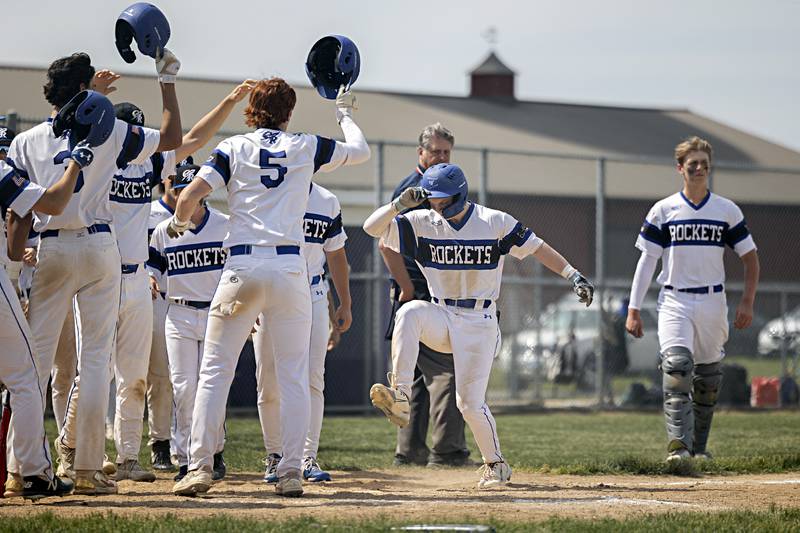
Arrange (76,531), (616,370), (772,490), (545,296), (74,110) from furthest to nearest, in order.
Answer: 1. (545,296)
2. (616,370)
3. (772,490)
4. (74,110)
5. (76,531)

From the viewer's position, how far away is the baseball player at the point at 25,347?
6.59m

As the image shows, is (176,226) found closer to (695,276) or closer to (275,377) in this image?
(275,377)

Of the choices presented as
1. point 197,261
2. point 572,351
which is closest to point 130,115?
point 197,261

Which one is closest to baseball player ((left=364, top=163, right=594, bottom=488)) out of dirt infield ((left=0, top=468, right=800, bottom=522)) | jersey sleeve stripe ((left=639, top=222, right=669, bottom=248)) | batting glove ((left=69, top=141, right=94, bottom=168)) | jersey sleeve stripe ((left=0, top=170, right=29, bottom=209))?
A: dirt infield ((left=0, top=468, right=800, bottom=522))

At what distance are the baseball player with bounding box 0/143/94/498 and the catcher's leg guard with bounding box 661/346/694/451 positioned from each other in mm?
4762

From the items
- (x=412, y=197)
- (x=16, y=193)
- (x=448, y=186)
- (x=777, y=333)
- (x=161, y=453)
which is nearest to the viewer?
(x=16, y=193)

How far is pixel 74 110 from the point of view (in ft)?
22.7

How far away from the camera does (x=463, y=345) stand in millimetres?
8062

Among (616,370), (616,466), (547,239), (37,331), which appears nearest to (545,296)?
(547,239)

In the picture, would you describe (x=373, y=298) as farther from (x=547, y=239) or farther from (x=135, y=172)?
(x=547, y=239)

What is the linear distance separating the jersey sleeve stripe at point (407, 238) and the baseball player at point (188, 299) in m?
1.23

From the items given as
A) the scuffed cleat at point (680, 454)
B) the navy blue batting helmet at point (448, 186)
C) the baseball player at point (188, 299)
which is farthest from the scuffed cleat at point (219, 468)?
the scuffed cleat at point (680, 454)

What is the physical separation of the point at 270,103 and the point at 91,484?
2.38 metres

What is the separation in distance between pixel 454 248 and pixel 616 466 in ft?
7.32
